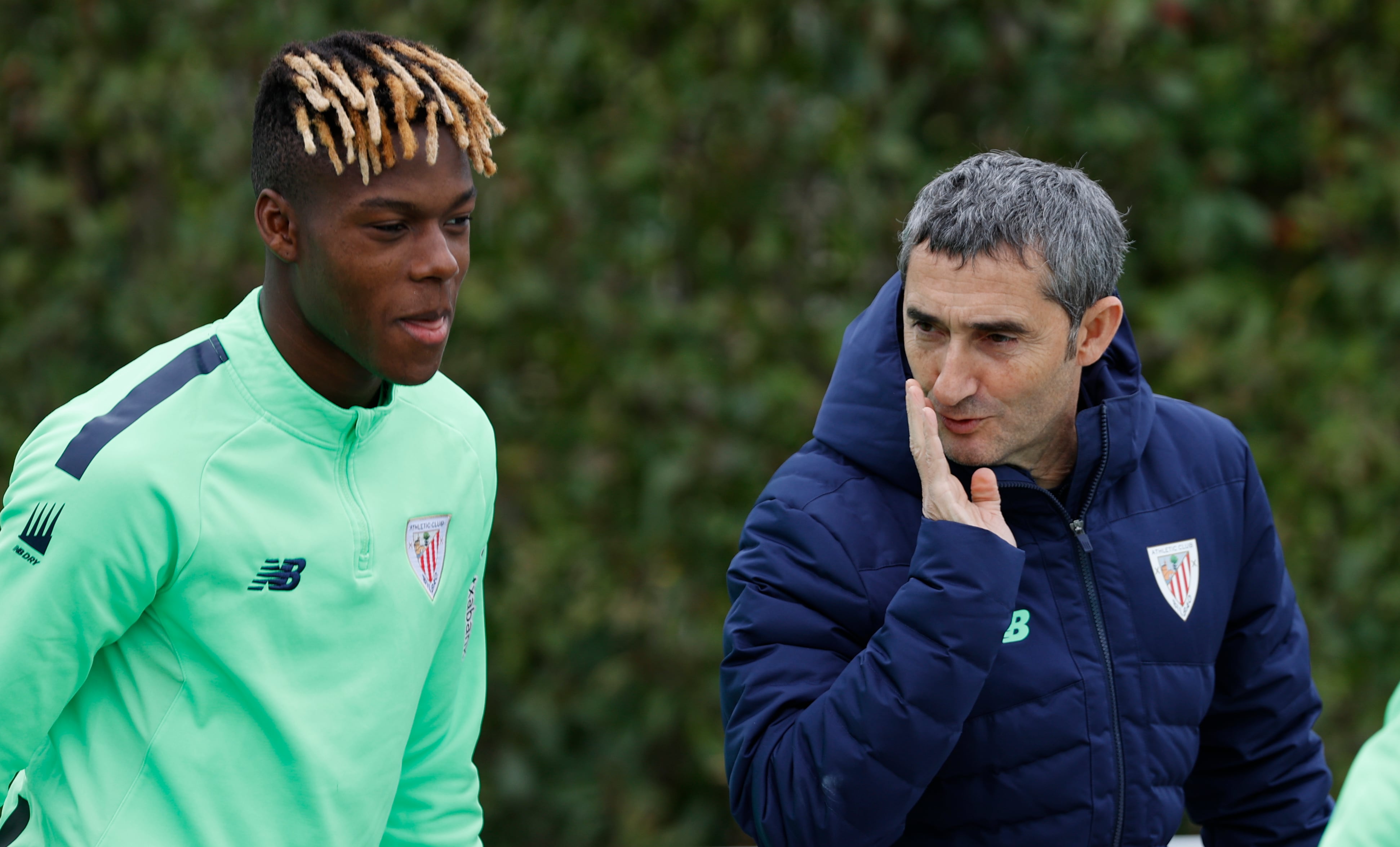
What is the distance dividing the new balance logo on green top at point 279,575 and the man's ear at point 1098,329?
1.17 metres

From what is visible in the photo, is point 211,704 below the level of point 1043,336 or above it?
below

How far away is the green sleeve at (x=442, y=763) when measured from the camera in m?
2.23

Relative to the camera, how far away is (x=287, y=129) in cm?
194

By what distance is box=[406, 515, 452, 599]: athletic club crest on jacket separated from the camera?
2088 mm

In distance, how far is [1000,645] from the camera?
2041 millimetres

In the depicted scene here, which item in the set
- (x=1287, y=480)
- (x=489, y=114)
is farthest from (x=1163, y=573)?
(x=1287, y=480)

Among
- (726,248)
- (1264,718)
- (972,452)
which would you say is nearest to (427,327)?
(972,452)

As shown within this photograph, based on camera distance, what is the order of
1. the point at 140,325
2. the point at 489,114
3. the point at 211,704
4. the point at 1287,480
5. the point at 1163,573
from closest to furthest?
the point at 211,704
the point at 489,114
the point at 1163,573
the point at 1287,480
the point at 140,325

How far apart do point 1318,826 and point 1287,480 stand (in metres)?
1.47

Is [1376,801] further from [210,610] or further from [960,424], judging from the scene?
[210,610]

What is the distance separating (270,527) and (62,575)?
0.83 feet

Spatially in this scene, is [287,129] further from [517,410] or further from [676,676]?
[676,676]

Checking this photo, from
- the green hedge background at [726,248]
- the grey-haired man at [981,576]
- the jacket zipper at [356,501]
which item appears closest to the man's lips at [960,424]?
the grey-haired man at [981,576]

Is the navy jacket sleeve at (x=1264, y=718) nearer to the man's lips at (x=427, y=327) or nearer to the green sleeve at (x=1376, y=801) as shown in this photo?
the green sleeve at (x=1376, y=801)
